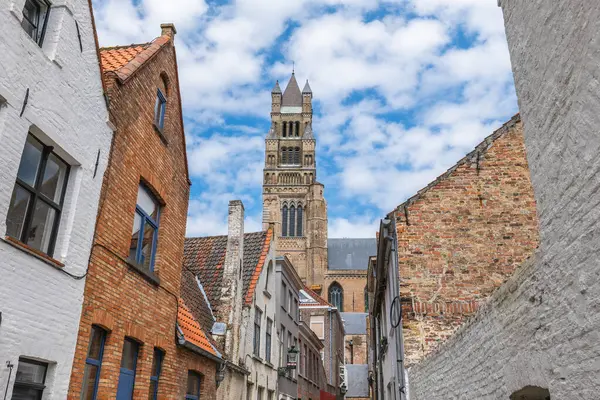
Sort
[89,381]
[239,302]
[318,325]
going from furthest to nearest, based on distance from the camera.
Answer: [318,325] → [239,302] → [89,381]

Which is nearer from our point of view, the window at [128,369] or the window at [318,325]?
the window at [128,369]

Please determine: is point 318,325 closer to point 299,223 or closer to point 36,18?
point 36,18

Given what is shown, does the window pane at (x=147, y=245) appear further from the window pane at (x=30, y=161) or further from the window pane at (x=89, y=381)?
the window pane at (x=30, y=161)

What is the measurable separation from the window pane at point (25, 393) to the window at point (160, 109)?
17.5 feet

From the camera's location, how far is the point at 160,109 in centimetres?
1055

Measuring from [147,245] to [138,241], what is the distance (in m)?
0.53

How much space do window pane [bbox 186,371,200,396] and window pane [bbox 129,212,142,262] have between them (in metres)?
3.91

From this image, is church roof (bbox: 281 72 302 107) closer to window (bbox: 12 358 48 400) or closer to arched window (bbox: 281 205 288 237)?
arched window (bbox: 281 205 288 237)

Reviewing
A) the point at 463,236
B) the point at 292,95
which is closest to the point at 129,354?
the point at 463,236

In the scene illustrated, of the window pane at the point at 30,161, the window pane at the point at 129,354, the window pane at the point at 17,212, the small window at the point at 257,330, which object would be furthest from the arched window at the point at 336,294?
the window pane at the point at 17,212

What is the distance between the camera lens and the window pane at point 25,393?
5885mm

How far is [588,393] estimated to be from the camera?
371 cm

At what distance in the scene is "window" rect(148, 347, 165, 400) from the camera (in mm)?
9616

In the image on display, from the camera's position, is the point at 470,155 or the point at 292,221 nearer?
the point at 470,155
